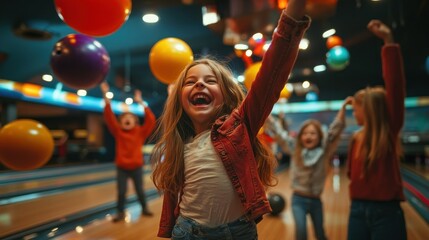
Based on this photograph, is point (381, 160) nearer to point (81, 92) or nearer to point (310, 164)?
point (310, 164)

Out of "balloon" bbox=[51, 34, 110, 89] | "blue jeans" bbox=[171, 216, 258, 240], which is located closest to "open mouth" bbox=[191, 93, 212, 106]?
"blue jeans" bbox=[171, 216, 258, 240]

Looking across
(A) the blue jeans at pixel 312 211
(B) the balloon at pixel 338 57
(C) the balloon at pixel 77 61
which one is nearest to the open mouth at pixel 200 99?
(C) the balloon at pixel 77 61

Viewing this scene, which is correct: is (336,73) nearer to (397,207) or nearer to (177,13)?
(177,13)

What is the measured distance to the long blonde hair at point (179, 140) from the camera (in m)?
1.13

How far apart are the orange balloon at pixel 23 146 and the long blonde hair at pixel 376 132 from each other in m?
2.11

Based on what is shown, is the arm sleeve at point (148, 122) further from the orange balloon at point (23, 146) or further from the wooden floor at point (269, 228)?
the orange balloon at point (23, 146)

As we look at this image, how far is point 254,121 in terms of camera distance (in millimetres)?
1024

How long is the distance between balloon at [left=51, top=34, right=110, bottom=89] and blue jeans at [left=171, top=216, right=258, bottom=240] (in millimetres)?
1502

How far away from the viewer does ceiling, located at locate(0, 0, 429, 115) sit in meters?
3.92

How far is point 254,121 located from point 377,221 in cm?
99

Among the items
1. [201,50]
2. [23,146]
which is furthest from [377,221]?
[201,50]

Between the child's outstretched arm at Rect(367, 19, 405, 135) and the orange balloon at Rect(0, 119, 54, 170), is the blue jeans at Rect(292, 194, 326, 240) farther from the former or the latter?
the orange balloon at Rect(0, 119, 54, 170)

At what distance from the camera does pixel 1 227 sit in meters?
3.35

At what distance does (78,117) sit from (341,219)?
13.1m
